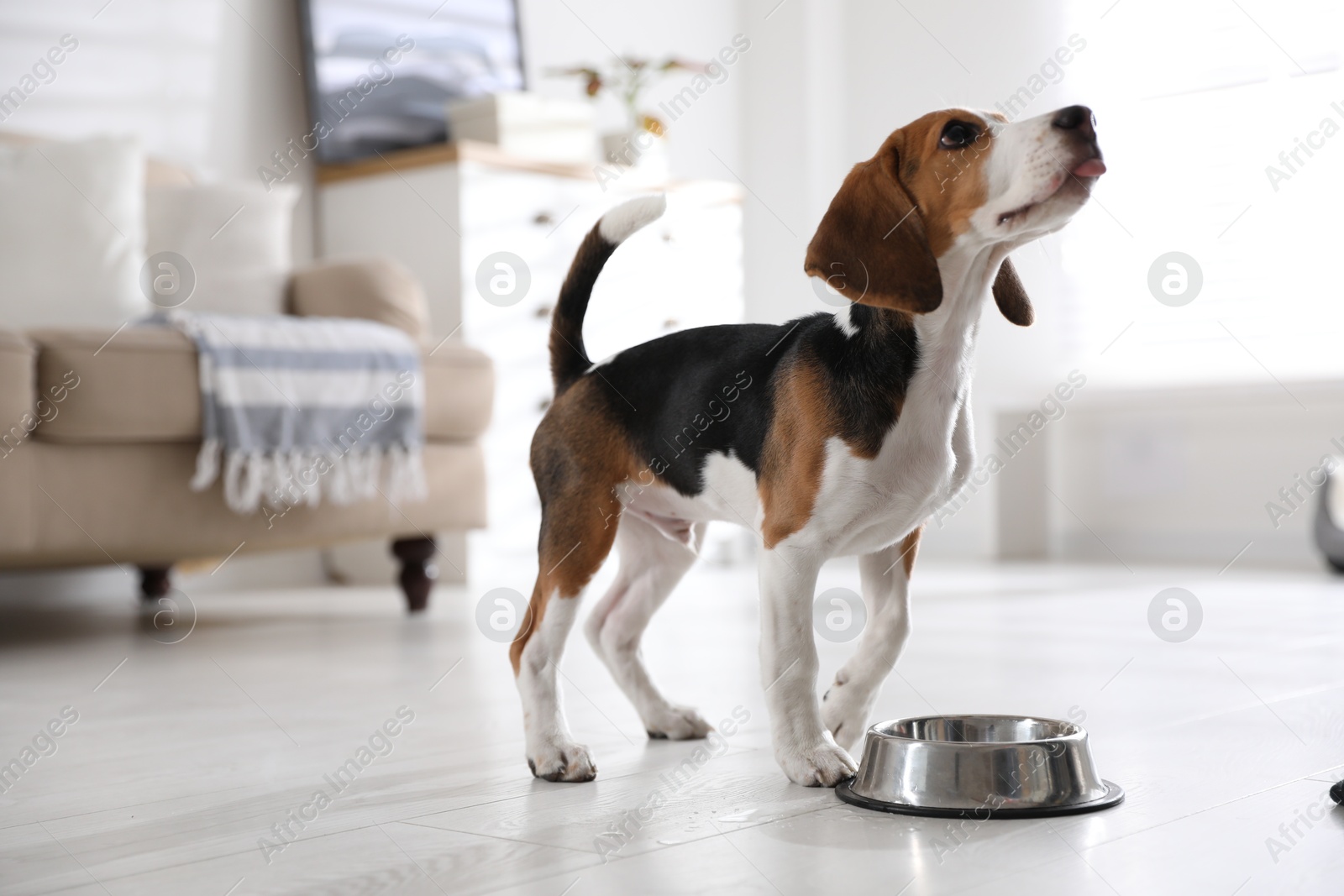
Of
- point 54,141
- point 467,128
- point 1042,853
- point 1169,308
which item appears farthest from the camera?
point 1169,308

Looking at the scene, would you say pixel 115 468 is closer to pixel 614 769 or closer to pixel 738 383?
pixel 614 769

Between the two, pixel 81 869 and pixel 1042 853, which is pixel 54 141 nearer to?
pixel 81 869

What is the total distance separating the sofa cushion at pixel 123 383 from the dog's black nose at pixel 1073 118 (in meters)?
2.35

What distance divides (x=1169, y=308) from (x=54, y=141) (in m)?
4.23

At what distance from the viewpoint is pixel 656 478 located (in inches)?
73.4

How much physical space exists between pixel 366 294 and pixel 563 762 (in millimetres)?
2589

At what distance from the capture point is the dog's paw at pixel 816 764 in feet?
5.49

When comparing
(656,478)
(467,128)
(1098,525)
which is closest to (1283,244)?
(1098,525)

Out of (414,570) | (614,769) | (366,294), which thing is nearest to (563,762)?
(614,769)

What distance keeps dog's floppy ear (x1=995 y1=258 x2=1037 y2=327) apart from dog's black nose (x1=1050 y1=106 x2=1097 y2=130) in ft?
0.99

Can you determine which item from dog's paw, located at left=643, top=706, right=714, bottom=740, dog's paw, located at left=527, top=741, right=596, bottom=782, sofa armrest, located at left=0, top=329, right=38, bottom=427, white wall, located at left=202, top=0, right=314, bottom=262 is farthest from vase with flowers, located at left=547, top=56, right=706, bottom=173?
dog's paw, located at left=527, top=741, right=596, bottom=782

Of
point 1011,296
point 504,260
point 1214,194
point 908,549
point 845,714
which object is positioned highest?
point 1214,194

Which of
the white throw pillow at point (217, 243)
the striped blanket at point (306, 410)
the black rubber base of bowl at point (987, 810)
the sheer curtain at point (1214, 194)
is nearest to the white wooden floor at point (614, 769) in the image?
the black rubber base of bowl at point (987, 810)

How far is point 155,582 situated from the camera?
4438mm
